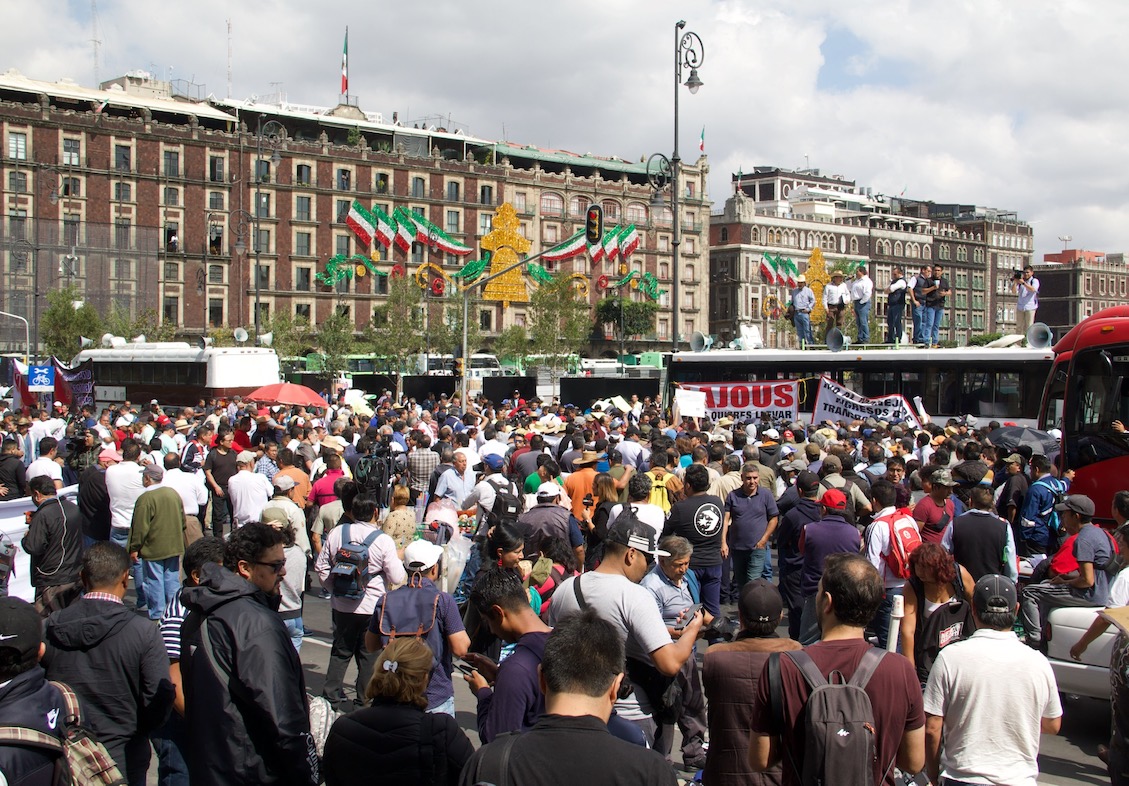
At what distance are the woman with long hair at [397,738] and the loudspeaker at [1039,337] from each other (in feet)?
70.7

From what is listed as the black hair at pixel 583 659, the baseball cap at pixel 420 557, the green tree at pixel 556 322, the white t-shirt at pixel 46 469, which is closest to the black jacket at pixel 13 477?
the white t-shirt at pixel 46 469

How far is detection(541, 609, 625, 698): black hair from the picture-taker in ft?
10.8

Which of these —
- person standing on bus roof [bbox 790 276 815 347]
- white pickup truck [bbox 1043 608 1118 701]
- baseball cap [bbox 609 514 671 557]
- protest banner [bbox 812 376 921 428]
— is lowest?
white pickup truck [bbox 1043 608 1118 701]

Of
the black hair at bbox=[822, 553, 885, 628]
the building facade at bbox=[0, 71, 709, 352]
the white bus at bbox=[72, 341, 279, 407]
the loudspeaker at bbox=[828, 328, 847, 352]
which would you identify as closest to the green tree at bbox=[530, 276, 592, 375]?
the building facade at bbox=[0, 71, 709, 352]

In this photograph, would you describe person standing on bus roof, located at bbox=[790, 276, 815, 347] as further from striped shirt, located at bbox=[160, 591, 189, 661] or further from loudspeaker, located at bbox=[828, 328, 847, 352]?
striped shirt, located at bbox=[160, 591, 189, 661]

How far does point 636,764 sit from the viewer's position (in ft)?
9.87

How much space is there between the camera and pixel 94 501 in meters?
11.0

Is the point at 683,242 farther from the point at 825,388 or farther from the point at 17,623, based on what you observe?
the point at 17,623

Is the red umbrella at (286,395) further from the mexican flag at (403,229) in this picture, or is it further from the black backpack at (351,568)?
the mexican flag at (403,229)

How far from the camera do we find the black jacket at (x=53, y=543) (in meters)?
8.52

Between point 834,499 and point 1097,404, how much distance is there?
7.28m

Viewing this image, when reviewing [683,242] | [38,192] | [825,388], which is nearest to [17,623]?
[825,388]

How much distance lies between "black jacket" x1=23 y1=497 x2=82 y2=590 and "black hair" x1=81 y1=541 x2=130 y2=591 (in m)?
3.94

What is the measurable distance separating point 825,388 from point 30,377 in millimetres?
18185
